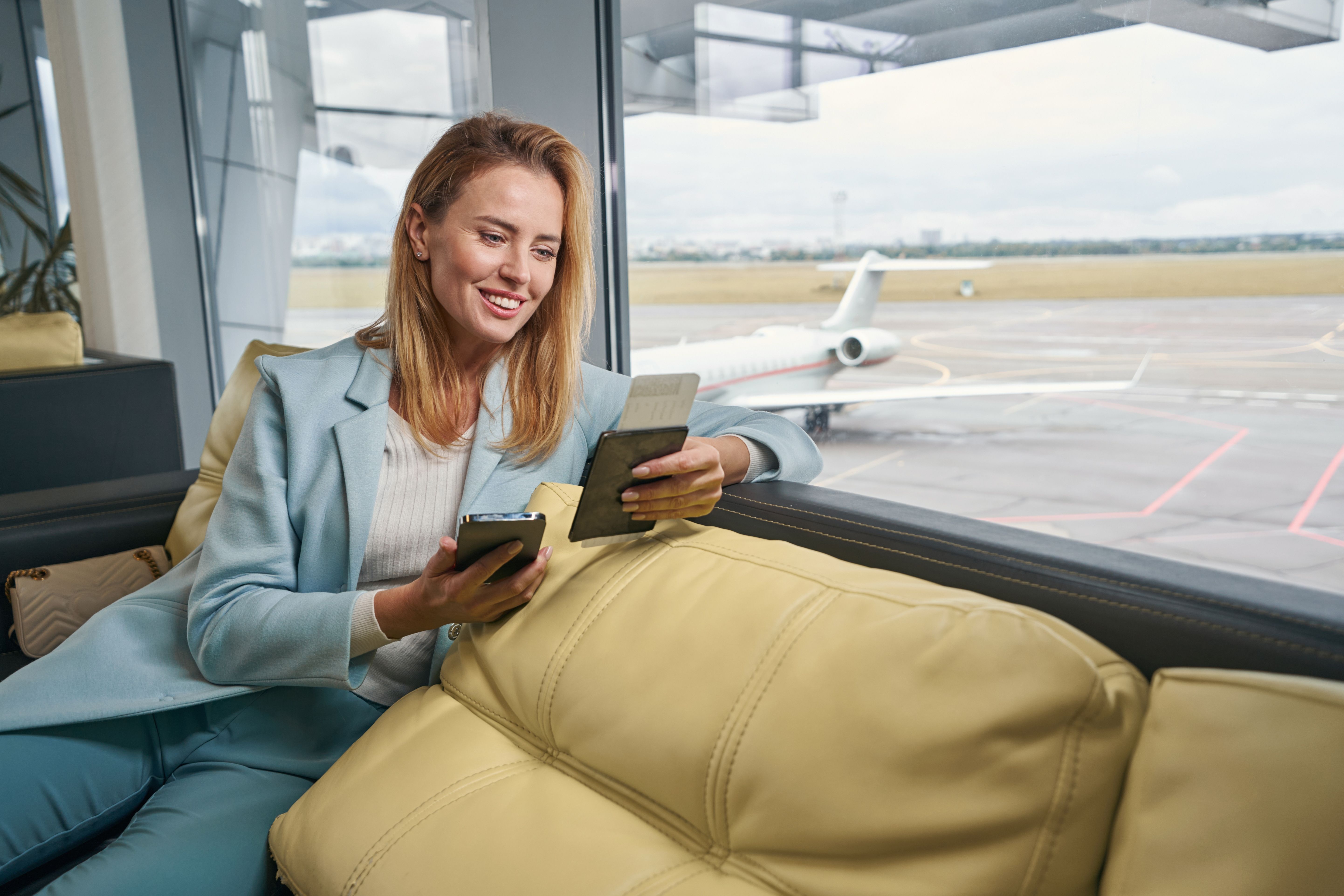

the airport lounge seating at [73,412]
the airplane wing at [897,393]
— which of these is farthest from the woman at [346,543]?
the airport lounge seating at [73,412]

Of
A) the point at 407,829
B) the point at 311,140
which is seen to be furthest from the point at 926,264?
the point at 311,140

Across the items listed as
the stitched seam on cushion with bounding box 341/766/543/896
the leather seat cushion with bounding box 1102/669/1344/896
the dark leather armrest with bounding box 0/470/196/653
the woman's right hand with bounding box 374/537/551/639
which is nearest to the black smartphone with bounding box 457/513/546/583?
the woman's right hand with bounding box 374/537/551/639

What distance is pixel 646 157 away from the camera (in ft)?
6.83

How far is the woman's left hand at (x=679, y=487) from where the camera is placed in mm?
957

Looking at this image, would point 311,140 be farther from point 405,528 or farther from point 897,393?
point 405,528

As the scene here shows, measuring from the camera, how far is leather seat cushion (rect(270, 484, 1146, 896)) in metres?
0.63

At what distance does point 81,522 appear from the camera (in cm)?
158

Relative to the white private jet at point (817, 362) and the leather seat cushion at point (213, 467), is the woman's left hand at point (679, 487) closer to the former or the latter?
the leather seat cushion at point (213, 467)

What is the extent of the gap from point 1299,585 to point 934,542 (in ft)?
1.05

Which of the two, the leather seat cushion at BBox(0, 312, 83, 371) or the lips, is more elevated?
the lips

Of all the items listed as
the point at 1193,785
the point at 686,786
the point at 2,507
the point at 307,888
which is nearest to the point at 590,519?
the point at 686,786

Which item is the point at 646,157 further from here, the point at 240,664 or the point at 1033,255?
the point at 240,664

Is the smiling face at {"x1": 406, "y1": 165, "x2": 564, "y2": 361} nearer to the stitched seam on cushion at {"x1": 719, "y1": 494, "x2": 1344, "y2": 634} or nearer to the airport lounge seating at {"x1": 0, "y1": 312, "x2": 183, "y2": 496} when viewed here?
the stitched seam on cushion at {"x1": 719, "y1": 494, "x2": 1344, "y2": 634}

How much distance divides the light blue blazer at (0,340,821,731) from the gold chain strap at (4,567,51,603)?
0.39 metres
